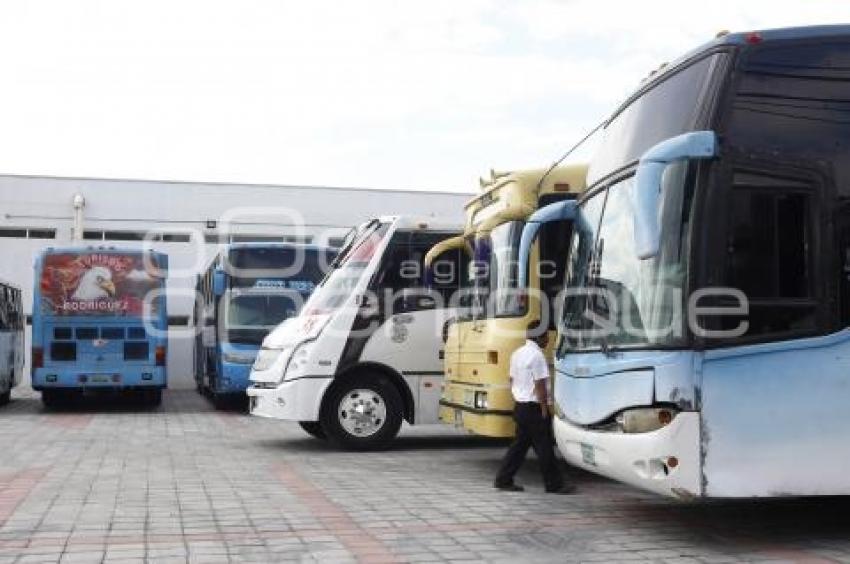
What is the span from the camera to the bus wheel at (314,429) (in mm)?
13711

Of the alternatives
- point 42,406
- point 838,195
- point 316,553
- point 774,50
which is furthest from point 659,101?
point 42,406

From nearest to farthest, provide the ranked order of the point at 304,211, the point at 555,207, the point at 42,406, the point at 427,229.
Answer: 1. the point at 555,207
2. the point at 427,229
3. the point at 42,406
4. the point at 304,211

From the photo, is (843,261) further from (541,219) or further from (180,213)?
(180,213)

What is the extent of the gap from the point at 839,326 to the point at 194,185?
28868 mm

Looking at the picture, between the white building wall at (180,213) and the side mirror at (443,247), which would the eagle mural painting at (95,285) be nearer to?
the side mirror at (443,247)

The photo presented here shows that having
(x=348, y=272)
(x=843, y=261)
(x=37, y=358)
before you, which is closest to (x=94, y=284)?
(x=37, y=358)

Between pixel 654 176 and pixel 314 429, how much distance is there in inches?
337

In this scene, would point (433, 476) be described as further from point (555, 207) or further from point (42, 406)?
point (42, 406)

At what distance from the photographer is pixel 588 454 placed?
750cm

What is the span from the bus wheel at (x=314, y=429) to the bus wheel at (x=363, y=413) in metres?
0.91

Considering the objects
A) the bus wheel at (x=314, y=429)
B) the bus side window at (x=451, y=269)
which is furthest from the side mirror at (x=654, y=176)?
the bus wheel at (x=314, y=429)

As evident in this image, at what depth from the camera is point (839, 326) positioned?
6676 mm

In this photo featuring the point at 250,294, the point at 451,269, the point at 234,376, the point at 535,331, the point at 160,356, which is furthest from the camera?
the point at 250,294

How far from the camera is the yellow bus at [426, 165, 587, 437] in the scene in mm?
9828
